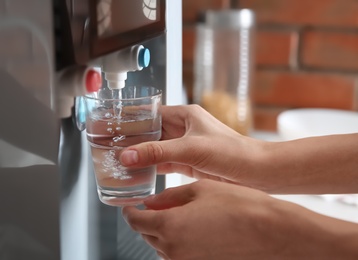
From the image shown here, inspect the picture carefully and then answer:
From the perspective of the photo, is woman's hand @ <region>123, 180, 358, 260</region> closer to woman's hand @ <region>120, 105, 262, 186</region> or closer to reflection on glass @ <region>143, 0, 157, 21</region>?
woman's hand @ <region>120, 105, 262, 186</region>

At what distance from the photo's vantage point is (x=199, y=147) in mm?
762

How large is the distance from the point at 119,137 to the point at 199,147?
0.39 ft

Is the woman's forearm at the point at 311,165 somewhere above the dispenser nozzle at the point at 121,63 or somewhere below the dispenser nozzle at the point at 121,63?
below

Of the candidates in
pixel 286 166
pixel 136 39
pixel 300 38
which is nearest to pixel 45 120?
pixel 136 39

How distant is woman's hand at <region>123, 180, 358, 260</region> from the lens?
2.07 ft

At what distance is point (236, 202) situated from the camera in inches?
25.7

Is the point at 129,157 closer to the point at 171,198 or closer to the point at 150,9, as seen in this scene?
the point at 171,198

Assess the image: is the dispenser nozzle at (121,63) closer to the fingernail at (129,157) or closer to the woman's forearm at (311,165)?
the fingernail at (129,157)

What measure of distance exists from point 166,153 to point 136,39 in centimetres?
14

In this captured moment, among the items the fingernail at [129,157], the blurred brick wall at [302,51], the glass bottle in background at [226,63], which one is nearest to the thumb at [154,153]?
the fingernail at [129,157]

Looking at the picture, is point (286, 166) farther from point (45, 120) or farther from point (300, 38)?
point (300, 38)

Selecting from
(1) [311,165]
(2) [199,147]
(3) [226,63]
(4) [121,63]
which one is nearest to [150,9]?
(4) [121,63]

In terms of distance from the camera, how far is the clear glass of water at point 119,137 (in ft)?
2.22

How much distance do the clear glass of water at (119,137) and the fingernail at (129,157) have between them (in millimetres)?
13
